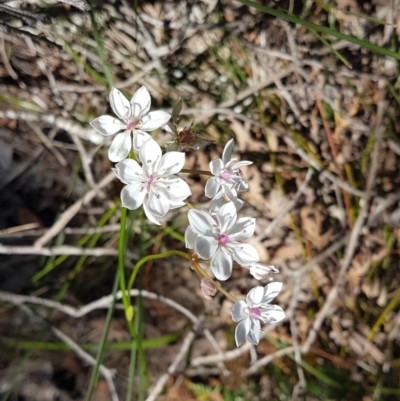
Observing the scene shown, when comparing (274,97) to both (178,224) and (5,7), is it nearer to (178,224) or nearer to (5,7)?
(178,224)

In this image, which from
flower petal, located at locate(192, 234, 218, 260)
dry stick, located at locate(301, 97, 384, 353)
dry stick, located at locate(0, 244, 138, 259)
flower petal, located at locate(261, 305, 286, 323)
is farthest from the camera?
dry stick, located at locate(301, 97, 384, 353)

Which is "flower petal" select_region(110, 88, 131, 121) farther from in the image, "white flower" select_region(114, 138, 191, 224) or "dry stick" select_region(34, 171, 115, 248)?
"dry stick" select_region(34, 171, 115, 248)

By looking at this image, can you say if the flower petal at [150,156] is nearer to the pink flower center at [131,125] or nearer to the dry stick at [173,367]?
the pink flower center at [131,125]

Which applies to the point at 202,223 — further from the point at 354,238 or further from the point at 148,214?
the point at 354,238

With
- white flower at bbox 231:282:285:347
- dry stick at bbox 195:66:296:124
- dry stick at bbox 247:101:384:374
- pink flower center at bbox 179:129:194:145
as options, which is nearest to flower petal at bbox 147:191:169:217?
pink flower center at bbox 179:129:194:145

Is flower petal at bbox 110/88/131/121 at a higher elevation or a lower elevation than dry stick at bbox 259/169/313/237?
higher

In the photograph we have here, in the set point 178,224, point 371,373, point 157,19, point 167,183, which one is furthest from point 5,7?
point 371,373

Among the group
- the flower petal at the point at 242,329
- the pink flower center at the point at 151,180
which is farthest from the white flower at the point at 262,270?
the pink flower center at the point at 151,180
